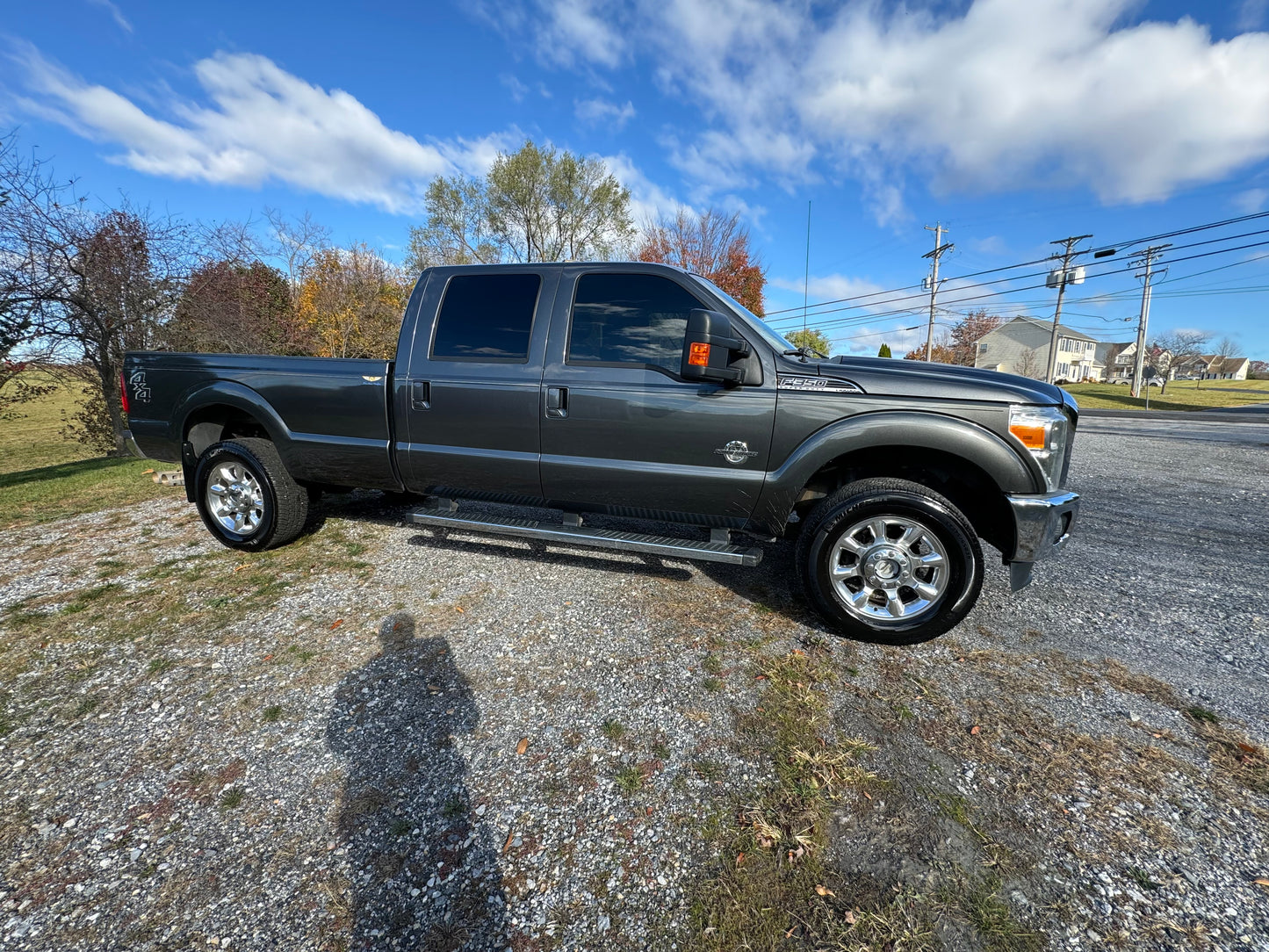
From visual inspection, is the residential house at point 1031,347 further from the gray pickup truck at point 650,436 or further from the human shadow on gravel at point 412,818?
the human shadow on gravel at point 412,818

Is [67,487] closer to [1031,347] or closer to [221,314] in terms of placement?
[221,314]

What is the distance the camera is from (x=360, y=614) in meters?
3.19

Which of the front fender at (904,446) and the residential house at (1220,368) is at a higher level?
the residential house at (1220,368)

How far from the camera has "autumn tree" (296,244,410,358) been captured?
60.9 ft

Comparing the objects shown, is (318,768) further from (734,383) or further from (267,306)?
(267,306)

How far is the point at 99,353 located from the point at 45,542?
714 cm

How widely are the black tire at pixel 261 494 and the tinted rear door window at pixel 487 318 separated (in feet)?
5.17

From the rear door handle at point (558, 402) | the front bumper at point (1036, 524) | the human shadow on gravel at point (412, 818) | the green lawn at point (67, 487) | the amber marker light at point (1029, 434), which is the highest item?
the rear door handle at point (558, 402)

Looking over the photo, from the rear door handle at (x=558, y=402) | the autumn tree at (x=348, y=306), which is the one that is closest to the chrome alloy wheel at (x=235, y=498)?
the rear door handle at (x=558, y=402)

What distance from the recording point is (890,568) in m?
2.88

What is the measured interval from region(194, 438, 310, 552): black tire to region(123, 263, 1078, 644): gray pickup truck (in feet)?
0.05

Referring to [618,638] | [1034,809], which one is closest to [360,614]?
[618,638]

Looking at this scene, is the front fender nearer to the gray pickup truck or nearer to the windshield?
the gray pickup truck

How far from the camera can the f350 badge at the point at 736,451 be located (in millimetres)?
3037
